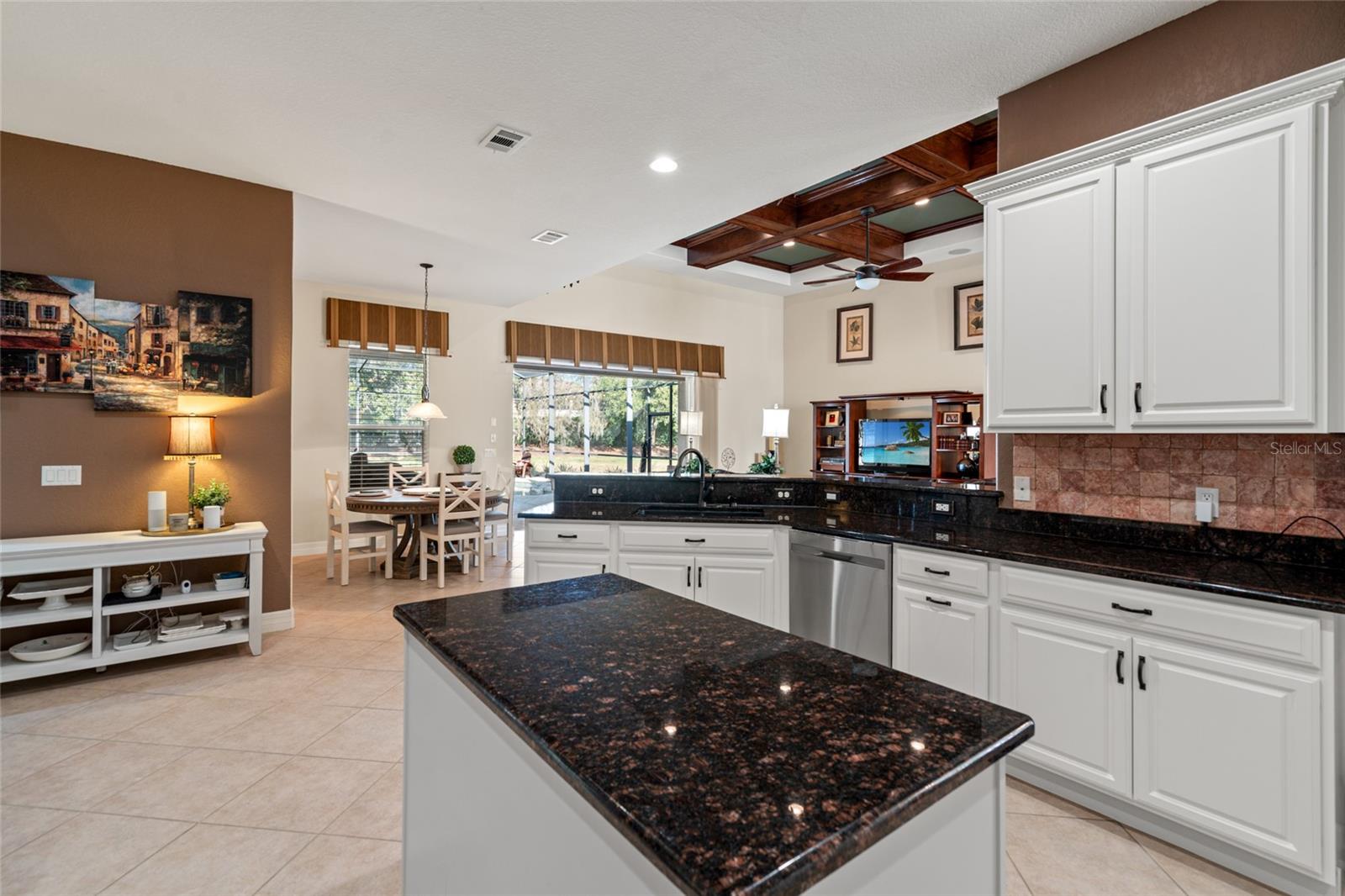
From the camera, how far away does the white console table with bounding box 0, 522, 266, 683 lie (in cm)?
297

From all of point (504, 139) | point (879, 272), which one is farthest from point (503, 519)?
point (879, 272)

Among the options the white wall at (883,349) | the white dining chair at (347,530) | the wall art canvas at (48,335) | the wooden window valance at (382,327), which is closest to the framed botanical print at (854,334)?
the white wall at (883,349)

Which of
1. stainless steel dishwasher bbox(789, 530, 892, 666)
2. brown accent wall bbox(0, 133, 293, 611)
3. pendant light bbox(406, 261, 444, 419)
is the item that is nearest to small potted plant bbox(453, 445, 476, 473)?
pendant light bbox(406, 261, 444, 419)

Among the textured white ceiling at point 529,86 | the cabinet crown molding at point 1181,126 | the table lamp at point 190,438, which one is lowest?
the table lamp at point 190,438

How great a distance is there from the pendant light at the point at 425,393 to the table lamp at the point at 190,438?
7.63 feet

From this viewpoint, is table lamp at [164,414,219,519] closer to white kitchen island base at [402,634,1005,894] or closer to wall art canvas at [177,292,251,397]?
wall art canvas at [177,292,251,397]

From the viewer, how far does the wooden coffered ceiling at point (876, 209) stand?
451 cm

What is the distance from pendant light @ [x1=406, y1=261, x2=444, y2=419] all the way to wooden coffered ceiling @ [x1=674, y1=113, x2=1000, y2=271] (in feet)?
9.79

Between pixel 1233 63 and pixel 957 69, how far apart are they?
91 centimetres

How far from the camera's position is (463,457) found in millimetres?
7047

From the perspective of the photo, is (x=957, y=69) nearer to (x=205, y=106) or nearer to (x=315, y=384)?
(x=205, y=106)

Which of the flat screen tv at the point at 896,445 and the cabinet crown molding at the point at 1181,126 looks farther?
the flat screen tv at the point at 896,445

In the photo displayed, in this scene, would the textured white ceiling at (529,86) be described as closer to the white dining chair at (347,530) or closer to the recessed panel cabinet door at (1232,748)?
the recessed panel cabinet door at (1232,748)

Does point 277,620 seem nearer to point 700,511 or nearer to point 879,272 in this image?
point 700,511
